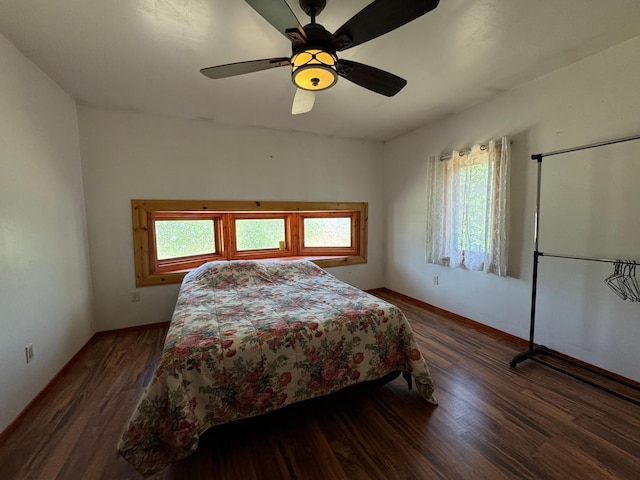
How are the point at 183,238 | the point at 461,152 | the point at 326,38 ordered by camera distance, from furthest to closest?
the point at 183,238
the point at 461,152
the point at 326,38

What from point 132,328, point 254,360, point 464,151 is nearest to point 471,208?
point 464,151

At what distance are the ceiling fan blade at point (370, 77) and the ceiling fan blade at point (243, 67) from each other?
0.34 m

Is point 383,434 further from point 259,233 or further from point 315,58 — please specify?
point 259,233

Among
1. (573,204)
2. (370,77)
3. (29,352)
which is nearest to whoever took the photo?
(370,77)

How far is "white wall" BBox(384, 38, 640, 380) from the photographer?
195 cm

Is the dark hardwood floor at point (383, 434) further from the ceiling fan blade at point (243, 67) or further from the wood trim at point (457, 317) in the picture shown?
the ceiling fan blade at point (243, 67)

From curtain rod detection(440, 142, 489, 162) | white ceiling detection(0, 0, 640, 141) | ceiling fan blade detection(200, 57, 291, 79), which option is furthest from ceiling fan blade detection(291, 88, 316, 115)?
curtain rod detection(440, 142, 489, 162)

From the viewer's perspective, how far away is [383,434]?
157 cm

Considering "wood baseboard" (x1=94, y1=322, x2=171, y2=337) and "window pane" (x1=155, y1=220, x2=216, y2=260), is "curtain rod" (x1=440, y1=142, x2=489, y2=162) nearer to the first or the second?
"window pane" (x1=155, y1=220, x2=216, y2=260)

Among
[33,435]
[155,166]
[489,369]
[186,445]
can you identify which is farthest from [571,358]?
[155,166]

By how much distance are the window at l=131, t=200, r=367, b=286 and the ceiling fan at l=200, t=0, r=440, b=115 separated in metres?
2.05

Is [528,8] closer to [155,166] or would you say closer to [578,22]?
[578,22]

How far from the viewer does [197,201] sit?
3205 mm

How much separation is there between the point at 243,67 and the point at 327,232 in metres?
2.88
